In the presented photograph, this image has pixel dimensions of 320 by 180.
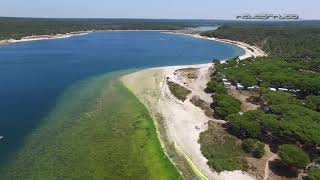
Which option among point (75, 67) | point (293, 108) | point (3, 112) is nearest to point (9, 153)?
point (3, 112)

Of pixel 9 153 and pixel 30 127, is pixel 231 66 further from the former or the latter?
pixel 9 153

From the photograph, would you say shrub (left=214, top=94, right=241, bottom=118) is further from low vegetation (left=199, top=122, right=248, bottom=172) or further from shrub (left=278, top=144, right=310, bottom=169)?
shrub (left=278, top=144, right=310, bottom=169)

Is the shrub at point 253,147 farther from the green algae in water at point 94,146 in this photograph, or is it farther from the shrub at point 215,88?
the shrub at point 215,88

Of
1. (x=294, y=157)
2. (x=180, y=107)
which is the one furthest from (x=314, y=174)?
(x=180, y=107)

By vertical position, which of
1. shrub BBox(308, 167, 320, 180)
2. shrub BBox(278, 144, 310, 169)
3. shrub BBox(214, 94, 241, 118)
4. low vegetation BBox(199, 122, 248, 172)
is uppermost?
shrub BBox(214, 94, 241, 118)

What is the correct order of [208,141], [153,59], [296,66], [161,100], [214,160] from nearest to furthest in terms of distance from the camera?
[214,160]
[208,141]
[161,100]
[296,66]
[153,59]

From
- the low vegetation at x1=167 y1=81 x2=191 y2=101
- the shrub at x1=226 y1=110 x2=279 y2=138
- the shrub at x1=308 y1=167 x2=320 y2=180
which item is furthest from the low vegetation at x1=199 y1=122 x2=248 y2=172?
the low vegetation at x1=167 y1=81 x2=191 y2=101
